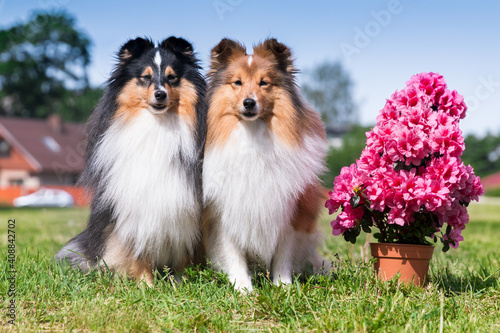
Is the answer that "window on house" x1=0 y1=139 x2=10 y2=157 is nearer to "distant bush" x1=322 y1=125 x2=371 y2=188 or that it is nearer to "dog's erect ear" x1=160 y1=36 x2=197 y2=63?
"distant bush" x1=322 y1=125 x2=371 y2=188

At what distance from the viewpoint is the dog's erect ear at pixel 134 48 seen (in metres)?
3.79

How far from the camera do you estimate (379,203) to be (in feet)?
11.4

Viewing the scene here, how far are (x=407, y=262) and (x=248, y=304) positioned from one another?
1.26 metres

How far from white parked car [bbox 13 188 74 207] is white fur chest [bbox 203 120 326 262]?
23397 mm

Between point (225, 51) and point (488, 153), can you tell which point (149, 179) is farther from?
point (488, 153)

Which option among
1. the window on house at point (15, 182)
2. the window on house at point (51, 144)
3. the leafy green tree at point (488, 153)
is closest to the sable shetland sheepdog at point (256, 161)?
the window on house at point (51, 144)

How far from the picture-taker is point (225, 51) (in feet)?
12.5

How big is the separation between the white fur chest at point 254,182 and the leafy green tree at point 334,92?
34.9 m

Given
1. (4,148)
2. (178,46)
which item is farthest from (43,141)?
(178,46)

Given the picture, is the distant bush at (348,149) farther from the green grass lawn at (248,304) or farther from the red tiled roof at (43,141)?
the green grass lawn at (248,304)

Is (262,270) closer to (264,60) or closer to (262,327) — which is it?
(262,327)

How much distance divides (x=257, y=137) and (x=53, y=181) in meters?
31.9

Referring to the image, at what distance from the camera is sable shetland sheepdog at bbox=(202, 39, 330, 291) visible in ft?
11.7

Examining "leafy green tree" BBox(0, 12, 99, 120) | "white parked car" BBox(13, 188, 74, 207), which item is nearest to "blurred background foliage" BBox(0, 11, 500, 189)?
"leafy green tree" BBox(0, 12, 99, 120)
